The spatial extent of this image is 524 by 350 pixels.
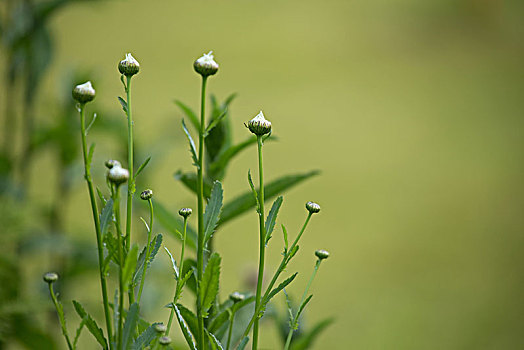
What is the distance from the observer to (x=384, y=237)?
145cm

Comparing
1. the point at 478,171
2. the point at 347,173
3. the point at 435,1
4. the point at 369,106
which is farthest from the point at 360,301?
the point at 435,1

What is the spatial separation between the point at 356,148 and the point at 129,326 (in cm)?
164

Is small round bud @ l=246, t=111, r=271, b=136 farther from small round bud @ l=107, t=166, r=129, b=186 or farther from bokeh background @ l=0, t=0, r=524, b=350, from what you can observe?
bokeh background @ l=0, t=0, r=524, b=350

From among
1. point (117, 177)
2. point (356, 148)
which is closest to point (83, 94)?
point (117, 177)

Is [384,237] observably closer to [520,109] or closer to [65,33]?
[520,109]

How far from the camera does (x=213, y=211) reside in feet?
0.58

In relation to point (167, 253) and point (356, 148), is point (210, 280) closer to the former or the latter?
point (167, 253)

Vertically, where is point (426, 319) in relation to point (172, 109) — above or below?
below

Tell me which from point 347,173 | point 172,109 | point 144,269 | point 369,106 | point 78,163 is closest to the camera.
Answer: point 144,269

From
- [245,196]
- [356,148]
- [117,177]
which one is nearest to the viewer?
[117,177]

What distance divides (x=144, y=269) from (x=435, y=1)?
2697 mm

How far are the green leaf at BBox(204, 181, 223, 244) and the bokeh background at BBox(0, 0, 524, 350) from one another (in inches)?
12.8

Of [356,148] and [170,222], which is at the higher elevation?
[170,222]

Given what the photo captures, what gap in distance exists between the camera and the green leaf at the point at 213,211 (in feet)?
0.56
